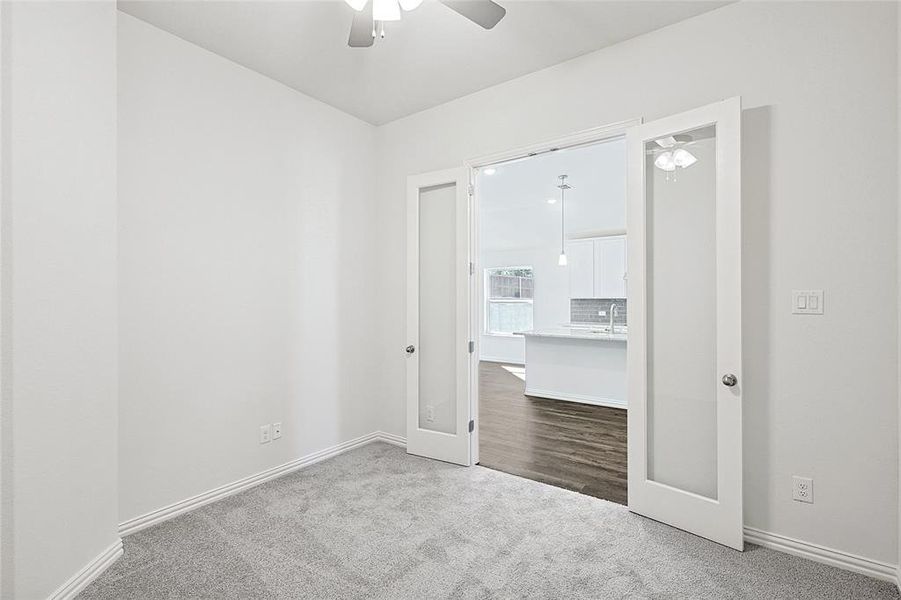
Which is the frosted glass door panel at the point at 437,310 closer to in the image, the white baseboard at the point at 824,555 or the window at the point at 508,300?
the white baseboard at the point at 824,555

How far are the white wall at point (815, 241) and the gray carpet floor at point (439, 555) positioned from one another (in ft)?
1.26

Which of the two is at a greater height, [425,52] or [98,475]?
[425,52]

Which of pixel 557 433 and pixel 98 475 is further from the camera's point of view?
pixel 557 433

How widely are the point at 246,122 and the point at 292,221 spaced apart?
0.73m

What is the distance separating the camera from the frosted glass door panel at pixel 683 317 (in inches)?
92.5

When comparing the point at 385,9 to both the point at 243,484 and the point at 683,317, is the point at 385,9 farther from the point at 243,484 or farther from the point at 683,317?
the point at 243,484

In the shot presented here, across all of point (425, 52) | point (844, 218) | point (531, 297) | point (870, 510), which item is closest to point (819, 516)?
point (870, 510)

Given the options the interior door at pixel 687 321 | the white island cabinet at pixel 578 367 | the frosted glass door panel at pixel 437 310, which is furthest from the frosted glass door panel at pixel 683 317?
the white island cabinet at pixel 578 367

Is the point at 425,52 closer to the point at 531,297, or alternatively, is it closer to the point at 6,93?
the point at 6,93

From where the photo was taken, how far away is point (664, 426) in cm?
251

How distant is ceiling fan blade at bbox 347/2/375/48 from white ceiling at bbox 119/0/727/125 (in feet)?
1.12

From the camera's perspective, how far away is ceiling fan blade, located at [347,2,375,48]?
6.56 ft

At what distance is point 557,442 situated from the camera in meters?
3.90

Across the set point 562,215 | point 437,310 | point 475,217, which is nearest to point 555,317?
point 562,215
